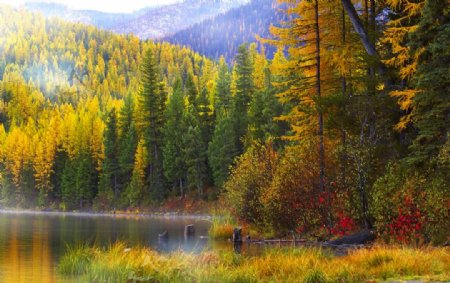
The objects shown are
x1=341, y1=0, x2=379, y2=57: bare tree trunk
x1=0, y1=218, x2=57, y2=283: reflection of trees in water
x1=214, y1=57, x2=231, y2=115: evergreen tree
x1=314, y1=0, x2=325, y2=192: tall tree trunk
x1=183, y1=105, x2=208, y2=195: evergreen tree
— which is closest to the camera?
x1=0, y1=218, x2=57, y2=283: reflection of trees in water

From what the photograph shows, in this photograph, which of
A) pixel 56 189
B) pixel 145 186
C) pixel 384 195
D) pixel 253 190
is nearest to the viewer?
pixel 384 195

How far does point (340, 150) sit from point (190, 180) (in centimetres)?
5682

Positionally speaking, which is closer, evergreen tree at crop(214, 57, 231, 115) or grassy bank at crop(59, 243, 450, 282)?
grassy bank at crop(59, 243, 450, 282)

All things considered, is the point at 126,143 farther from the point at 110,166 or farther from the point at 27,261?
the point at 27,261

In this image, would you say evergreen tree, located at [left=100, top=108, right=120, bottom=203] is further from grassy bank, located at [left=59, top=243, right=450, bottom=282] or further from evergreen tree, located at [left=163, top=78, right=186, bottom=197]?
grassy bank, located at [left=59, top=243, right=450, bottom=282]

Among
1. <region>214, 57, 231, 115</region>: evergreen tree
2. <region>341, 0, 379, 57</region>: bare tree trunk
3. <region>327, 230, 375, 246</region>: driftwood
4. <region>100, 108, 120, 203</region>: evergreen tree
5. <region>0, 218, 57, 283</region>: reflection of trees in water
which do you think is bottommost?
<region>0, 218, 57, 283</region>: reflection of trees in water

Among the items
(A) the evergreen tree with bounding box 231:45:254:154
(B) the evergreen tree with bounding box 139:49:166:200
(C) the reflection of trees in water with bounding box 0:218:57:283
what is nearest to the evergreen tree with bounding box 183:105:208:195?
(A) the evergreen tree with bounding box 231:45:254:154

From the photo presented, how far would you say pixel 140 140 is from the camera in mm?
91875

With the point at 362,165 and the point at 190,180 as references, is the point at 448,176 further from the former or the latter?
the point at 190,180

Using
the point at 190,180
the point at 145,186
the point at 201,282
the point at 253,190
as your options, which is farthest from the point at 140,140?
the point at 201,282

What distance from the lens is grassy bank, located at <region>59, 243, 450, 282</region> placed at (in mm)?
14359

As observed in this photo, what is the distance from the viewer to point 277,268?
15.6m

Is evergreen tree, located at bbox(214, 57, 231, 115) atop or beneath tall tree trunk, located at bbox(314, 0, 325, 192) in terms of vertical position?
atop

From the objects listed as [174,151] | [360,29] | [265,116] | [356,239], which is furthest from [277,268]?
[174,151]
